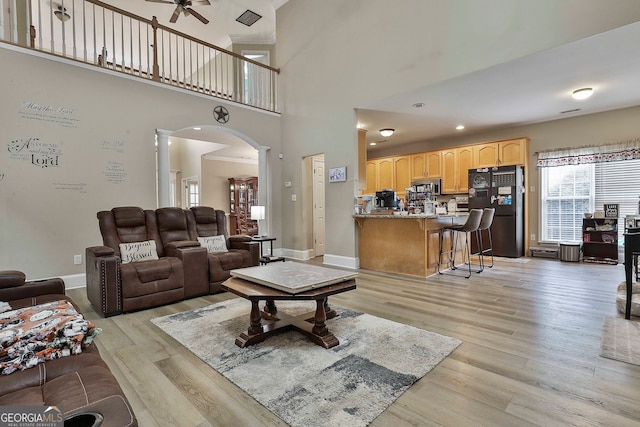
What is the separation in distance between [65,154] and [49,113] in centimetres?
54

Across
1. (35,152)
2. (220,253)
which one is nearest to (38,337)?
(220,253)

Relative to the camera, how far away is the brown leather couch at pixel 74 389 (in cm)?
94

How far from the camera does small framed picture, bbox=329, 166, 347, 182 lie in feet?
17.5

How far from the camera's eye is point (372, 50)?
4.88 metres

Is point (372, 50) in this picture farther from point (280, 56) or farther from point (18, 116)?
point (18, 116)

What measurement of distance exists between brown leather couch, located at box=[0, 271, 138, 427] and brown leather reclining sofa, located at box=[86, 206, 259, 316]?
5.86ft

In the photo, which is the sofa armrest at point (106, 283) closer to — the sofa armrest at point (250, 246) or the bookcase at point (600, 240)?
the sofa armrest at point (250, 246)

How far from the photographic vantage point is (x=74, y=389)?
108 centimetres

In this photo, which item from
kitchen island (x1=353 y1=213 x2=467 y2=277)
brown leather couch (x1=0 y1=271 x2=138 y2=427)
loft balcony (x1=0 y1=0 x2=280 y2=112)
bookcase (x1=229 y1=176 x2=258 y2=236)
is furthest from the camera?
bookcase (x1=229 y1=176 x2=258 y2=236)

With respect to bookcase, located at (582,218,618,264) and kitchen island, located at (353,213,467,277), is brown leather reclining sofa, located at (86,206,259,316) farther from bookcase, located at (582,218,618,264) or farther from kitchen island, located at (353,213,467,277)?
bookcase, located at (582,218,618,264)

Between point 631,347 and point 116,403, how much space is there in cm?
319

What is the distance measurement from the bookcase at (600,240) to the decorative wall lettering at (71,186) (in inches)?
323

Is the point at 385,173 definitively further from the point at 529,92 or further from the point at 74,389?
the point at 74,389

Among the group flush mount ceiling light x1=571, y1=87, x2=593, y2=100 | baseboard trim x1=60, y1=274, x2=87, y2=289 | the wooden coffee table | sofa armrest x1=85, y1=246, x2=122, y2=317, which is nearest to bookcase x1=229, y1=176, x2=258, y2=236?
baseboard trim x1=60, y1=274, x2=87, y2=289
